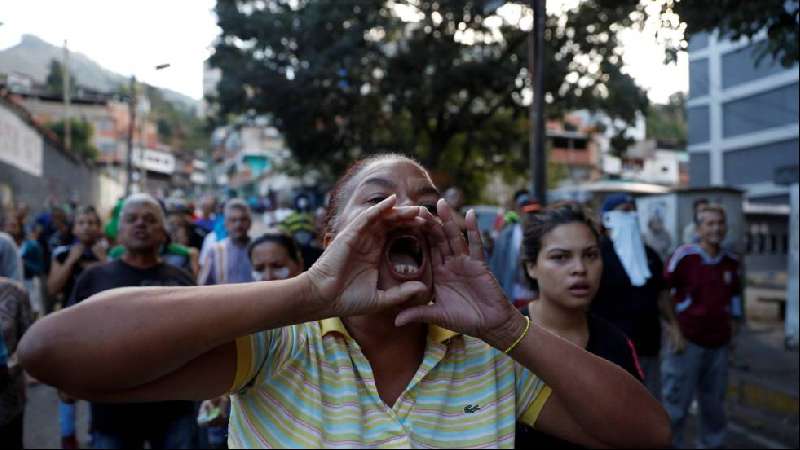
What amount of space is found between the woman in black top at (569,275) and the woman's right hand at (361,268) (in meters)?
1.52

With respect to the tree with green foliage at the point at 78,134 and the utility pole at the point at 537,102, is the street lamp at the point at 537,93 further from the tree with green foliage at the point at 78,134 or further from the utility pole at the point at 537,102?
the tree with green foliage at the point at 78,134

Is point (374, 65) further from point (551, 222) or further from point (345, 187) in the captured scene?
point (345, 187)

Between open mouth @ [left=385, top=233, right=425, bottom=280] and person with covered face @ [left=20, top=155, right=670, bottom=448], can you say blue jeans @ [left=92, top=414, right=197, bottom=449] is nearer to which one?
person with covered face @ [left=20, top=155, right=670, bottom=448]

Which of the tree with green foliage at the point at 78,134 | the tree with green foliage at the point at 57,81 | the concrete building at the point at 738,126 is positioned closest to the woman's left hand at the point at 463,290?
the concrete building at the point at 738,126

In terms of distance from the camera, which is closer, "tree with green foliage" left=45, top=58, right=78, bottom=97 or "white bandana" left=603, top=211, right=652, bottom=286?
"white bandana" left=603, top=211, right=652, bottom=286

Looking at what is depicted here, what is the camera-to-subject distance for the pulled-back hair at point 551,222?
3.16 meters

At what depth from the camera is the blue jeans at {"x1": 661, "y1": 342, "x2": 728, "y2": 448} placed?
5.45 meters

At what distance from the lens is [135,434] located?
3814 millimetres

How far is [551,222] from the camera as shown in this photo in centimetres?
316

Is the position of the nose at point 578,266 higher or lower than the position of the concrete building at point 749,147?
lower

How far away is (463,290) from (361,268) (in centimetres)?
25

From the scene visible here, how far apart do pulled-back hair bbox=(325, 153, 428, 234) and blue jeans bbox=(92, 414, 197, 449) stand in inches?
101

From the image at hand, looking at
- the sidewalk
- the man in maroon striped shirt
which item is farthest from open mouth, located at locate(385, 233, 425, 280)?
the sidewalk

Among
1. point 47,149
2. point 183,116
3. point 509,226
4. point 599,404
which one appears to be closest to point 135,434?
point 599,404
